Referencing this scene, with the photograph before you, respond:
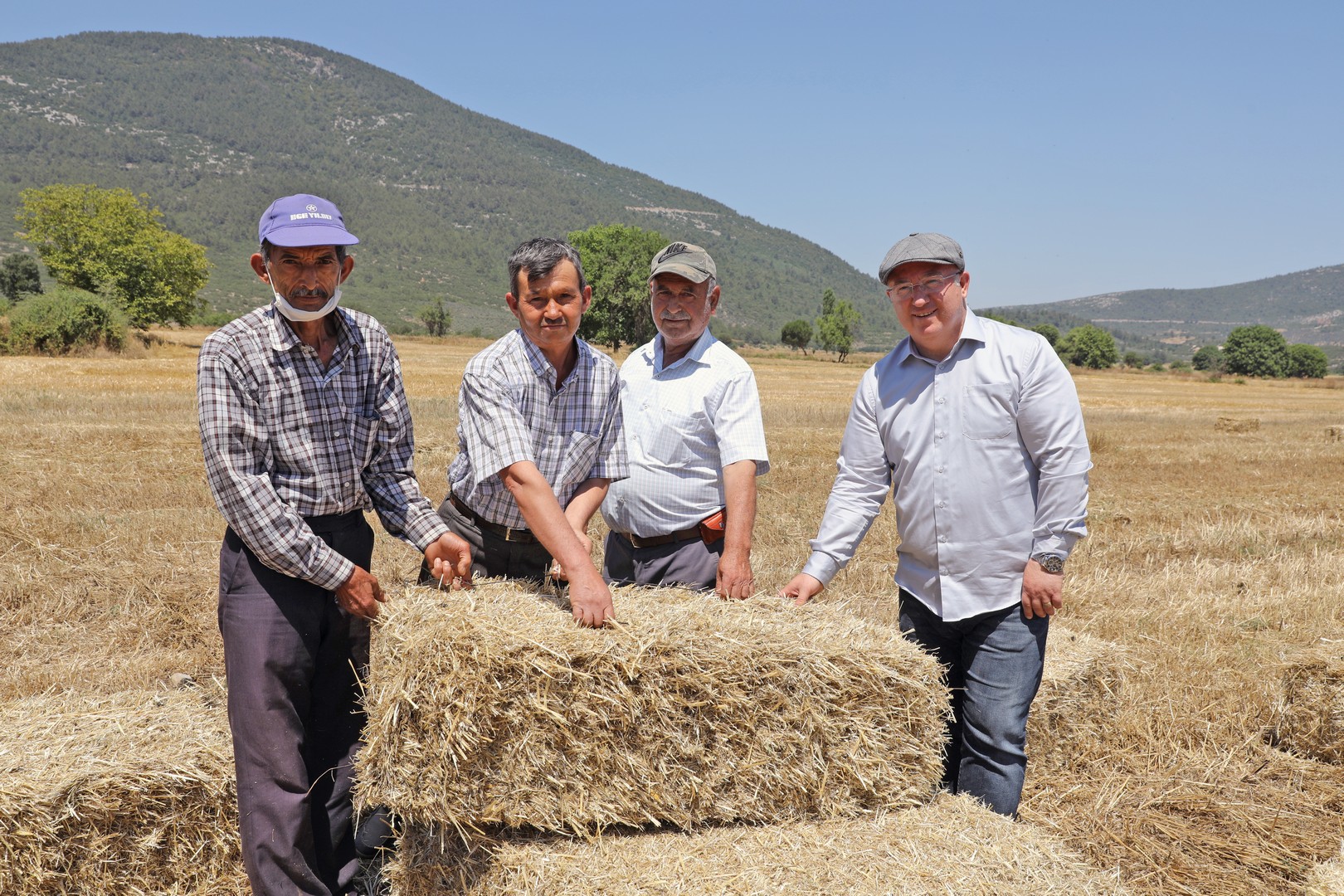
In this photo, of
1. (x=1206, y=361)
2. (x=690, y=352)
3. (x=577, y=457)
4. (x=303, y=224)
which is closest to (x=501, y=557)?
(x=577, y=457)

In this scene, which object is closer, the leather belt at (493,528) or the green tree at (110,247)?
the leather belt at (493,528)

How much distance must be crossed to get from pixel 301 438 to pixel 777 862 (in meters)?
2.19

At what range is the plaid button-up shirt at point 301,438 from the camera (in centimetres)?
300

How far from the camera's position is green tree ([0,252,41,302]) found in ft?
208

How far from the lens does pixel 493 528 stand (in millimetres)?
3789

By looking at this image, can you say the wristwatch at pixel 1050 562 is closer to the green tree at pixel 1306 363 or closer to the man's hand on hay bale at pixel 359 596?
the man's hand on hay bale at pixel 359 596

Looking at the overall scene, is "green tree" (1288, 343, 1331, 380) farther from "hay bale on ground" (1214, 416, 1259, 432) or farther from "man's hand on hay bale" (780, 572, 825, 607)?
"man's hand on hay bale" (780, 572, 825, 607)

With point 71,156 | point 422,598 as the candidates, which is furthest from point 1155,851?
point 71,156

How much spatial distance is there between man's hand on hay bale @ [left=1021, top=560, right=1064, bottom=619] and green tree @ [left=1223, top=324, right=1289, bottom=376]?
5094 inches

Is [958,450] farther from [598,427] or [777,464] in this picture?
[777,464]

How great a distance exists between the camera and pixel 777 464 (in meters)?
15.5

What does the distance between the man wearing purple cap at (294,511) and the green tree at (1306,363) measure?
139785 mm

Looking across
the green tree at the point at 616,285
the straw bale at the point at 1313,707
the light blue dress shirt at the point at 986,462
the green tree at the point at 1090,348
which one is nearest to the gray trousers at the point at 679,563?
the light blue dress shirt at the point at 986,462

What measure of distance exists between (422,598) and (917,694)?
1818mm
